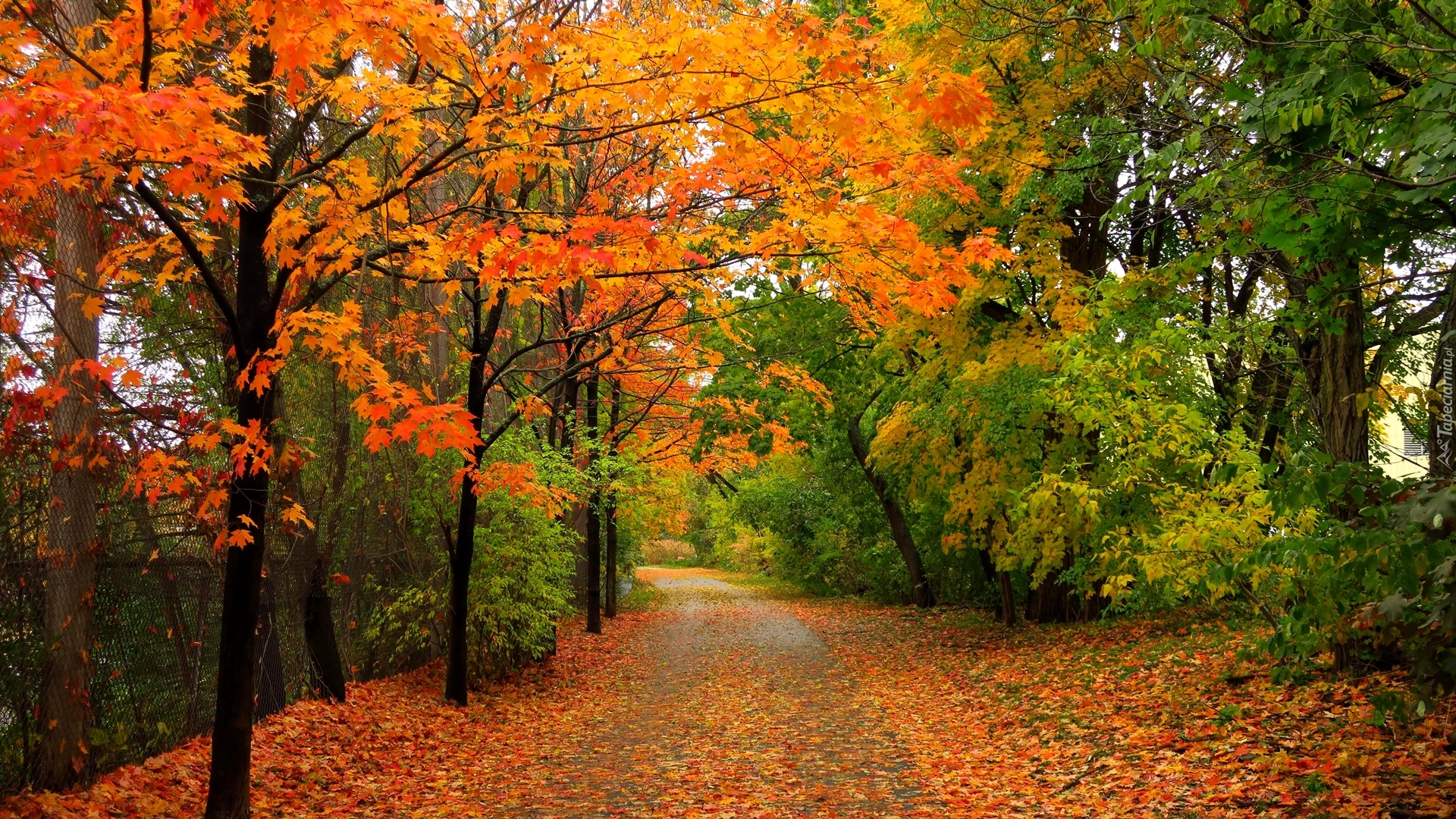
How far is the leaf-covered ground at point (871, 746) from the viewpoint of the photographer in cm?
601

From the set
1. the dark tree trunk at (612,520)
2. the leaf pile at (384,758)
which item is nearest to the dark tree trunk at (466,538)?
the leaf pile at (384,758)

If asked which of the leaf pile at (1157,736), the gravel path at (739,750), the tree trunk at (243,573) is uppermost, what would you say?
the tree trunk at (243,573)

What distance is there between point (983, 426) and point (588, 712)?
6505 mm

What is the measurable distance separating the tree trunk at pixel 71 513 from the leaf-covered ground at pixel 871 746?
1.40 ft

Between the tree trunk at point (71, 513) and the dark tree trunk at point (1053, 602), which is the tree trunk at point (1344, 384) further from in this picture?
the tree trunk at point (71, 513)

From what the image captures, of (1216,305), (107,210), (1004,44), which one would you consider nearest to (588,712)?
(107,210)

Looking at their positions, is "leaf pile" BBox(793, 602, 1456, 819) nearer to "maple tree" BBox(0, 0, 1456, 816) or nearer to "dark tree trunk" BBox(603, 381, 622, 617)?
"maple tree" BBox(0, 0, 1456, 816)

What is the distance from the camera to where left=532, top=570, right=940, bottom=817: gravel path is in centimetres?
698

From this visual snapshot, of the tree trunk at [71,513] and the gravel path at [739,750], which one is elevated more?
the tree trunk at [71,513]

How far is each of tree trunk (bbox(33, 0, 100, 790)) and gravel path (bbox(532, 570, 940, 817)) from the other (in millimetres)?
3262

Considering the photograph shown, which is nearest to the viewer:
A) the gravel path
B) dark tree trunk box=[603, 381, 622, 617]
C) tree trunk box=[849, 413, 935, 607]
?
the gravel path

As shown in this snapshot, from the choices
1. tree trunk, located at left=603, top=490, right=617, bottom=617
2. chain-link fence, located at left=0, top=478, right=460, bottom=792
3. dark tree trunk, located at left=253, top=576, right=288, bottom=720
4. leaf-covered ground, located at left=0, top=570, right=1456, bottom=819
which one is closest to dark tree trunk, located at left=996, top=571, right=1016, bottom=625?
leaf-covered ground, located at left=0, top=570, right=1456, bottom=819

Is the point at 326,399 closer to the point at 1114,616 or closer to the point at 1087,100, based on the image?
the point at 1087,100

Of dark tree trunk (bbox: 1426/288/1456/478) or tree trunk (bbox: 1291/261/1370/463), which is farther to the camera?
tree trunk (bbox: 1291/261/1370/463)
